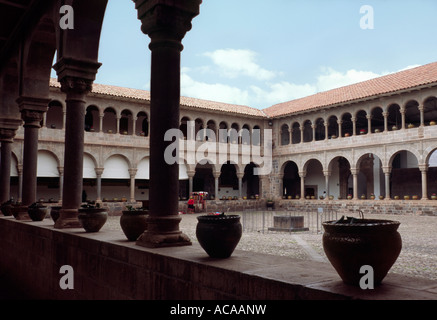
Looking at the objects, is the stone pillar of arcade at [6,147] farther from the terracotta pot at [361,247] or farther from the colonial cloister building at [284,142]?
the terracotta pot at [361,247]

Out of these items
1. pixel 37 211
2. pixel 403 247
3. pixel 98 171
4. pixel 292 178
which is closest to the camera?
pixel 37 211

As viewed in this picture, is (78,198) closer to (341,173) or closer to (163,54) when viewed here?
(163,54)

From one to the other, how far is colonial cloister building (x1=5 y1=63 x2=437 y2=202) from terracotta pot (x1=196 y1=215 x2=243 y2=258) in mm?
20393

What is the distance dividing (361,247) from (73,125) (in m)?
5.82

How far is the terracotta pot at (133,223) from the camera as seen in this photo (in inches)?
197

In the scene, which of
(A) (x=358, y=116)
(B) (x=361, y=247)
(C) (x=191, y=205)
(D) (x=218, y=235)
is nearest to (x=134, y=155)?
(C) (x=191, y=205)

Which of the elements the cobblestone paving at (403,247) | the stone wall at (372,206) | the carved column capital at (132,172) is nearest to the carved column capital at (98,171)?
the carved column capital at (132,172)

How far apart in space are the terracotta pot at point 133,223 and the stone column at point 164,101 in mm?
483

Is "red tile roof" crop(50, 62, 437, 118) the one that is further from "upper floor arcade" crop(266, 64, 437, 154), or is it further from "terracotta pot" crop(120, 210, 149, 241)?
"terracotta pot" crop(120, 210, 149, 241)

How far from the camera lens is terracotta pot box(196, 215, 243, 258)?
141 inches

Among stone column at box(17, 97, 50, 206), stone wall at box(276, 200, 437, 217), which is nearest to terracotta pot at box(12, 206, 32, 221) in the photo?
stone column at box(17, 97, 50, 206)

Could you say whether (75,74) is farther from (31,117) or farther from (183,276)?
(183,276)

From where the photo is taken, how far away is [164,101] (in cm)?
452
